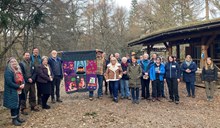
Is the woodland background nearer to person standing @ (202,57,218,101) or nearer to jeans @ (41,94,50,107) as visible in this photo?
jeans @ (41,94,50,107)

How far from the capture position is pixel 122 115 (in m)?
7.41

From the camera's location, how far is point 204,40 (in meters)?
13.0

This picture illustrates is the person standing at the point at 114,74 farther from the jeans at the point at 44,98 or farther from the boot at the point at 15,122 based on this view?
the boot at the point at 15,122

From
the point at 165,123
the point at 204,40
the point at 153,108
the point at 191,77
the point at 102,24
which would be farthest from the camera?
the point at 102,24

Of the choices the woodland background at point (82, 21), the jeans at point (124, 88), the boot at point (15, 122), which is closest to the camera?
the boot at point (15, 122)

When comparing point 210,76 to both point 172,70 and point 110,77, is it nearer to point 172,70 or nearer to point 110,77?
point 172,70

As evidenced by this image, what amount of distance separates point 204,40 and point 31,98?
9478 millimetres

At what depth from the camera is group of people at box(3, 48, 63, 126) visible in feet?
20.9

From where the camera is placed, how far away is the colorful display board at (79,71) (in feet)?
30.4

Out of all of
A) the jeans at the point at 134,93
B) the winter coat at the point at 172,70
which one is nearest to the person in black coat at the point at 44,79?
the jeans at the point at 134,93

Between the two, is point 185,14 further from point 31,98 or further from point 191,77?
point 31,98

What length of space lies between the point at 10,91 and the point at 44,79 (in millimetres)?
1422

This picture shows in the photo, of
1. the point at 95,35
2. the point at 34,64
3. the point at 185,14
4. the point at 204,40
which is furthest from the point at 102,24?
the point at 34,64

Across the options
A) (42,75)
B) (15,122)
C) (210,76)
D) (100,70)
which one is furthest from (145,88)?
(15,122)
